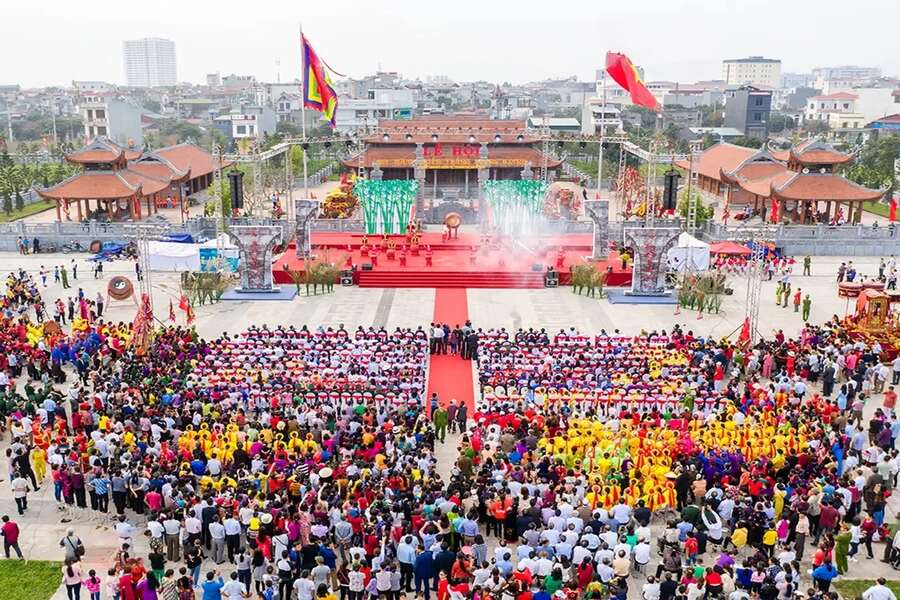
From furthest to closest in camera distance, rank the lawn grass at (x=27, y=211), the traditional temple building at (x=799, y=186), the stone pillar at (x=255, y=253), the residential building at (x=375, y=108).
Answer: the residential building at (x=375, y=108) < the lawn grass at (x=27, y=211) < the traditional temple building at (x=799, y=186) < the stone pillar at (x=255, y=253)

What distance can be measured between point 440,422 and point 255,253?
15.7m

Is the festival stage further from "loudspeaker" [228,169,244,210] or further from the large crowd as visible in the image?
the large crowd

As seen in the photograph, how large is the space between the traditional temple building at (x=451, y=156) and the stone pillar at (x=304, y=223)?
18384 mm

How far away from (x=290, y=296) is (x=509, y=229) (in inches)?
559

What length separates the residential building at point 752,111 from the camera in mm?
114562

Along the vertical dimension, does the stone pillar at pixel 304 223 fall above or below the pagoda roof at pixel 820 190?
below

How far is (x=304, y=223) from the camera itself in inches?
1403

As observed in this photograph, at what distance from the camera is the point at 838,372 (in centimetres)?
2272

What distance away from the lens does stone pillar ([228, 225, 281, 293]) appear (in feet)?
102

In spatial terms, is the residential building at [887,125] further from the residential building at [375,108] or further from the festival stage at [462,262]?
the festival stage at [462,262]

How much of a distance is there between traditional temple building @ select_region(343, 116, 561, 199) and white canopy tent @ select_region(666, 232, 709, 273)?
20.3 meters

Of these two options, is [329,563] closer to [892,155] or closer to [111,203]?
[111,203]

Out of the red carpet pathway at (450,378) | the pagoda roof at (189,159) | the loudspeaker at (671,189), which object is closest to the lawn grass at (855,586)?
Result: the red carpet pathway at (450,378)

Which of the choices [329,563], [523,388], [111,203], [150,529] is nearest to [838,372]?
[523,388]
